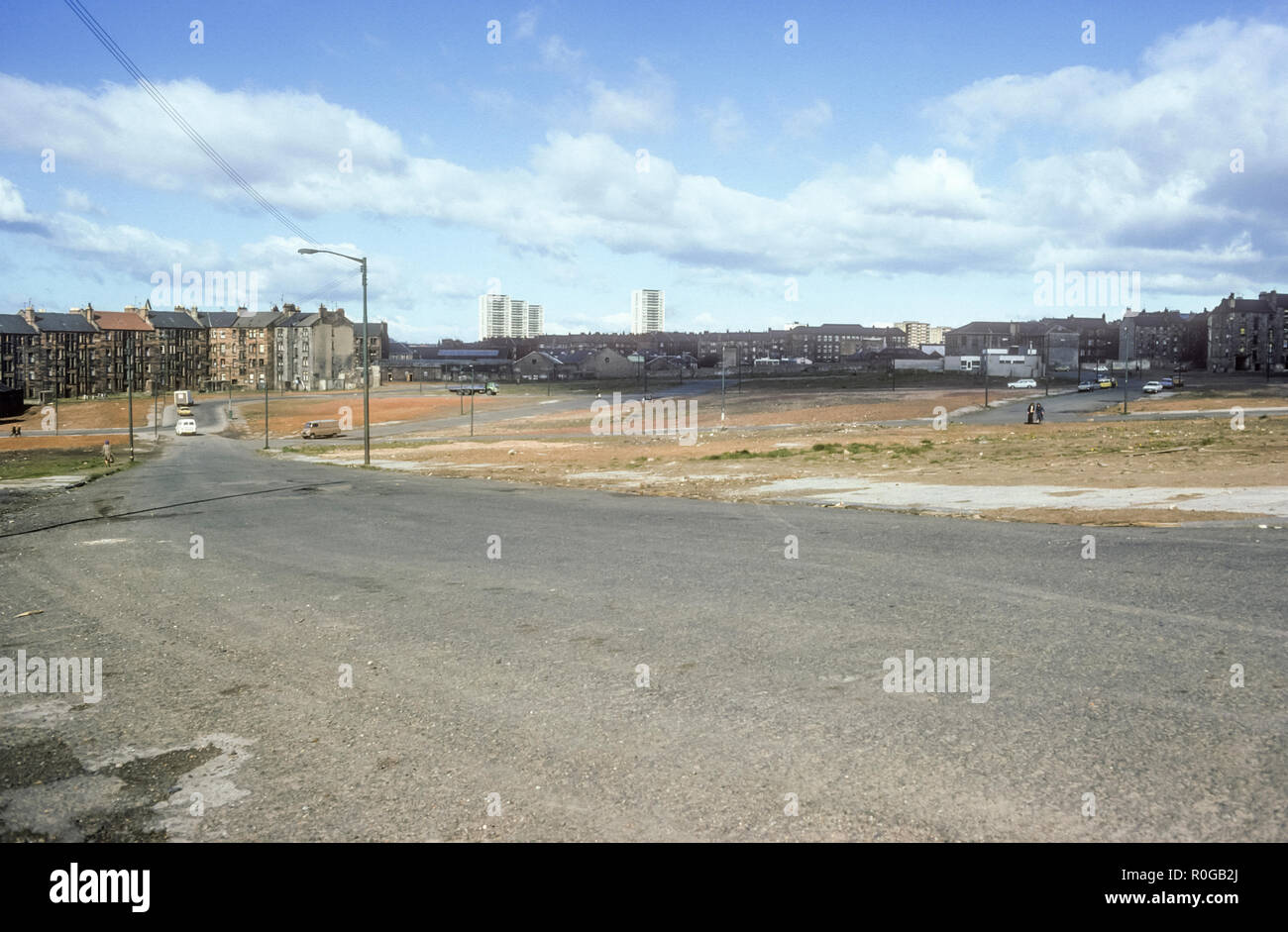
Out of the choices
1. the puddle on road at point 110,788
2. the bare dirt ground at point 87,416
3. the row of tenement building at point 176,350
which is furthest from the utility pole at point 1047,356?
the puddle on road at point 110,788

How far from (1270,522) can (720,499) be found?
10911 mm

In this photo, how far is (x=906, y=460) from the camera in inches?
1206

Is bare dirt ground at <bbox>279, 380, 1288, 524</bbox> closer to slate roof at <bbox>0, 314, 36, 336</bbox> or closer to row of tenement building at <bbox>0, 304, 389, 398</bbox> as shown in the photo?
row of tenement building at <bbox>0, 304, 389, 398</bbox>

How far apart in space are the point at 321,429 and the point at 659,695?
74.7 metres

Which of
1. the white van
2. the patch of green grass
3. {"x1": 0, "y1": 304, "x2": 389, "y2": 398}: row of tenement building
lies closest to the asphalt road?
the patch of green grass

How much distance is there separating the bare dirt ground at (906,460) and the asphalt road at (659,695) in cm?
725

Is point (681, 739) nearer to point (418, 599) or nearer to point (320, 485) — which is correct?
point (418, 599)

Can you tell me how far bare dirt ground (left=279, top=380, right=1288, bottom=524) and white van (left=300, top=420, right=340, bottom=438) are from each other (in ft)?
40.2

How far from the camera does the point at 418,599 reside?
980 centimetres

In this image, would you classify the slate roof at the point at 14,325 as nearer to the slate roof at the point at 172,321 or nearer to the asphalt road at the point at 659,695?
the slate roof at the point at 172,321

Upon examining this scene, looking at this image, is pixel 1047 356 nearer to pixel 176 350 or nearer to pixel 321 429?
pixel 321 429

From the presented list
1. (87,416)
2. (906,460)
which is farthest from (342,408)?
(906,460)

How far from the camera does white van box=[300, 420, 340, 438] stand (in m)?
73.7
